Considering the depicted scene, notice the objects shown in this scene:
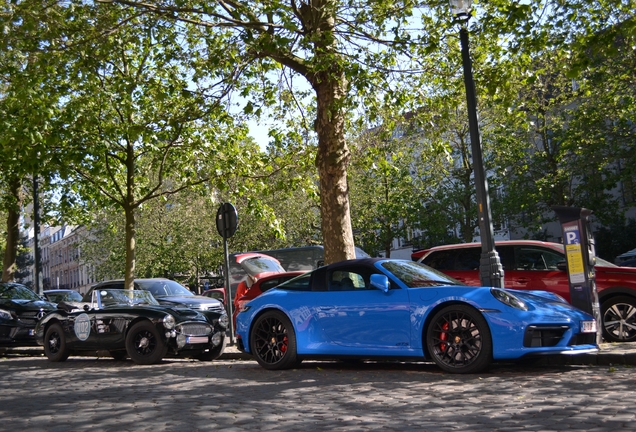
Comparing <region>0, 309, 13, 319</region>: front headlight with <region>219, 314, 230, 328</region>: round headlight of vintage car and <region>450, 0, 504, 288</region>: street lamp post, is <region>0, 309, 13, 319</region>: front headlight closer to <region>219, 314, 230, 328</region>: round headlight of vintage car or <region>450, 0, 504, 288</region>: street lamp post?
<region>219, 314, 230, 328</region>: round headlight of vintage car

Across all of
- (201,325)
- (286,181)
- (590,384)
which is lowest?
(590,384)

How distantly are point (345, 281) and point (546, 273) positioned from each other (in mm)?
5084

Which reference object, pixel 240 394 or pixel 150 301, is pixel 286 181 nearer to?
pixel 150 301

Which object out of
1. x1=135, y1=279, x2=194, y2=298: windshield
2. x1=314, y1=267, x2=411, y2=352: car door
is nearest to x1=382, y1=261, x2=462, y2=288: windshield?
x1=314, y1=267, x2=411, y2=352: car door

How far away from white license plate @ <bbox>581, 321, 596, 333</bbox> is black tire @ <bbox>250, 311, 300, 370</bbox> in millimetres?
3631

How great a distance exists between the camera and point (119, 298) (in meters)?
16.0

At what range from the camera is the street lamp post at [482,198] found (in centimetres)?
1224

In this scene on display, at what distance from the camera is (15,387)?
1013 cm

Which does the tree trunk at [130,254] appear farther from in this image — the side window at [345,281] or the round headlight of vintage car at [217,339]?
the side window at [345,281]

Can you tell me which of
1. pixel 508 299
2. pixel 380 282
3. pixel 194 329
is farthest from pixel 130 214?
pixel 508 299

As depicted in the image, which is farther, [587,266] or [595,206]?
[595,206]

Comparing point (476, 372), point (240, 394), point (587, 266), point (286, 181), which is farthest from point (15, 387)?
point (286, 181)

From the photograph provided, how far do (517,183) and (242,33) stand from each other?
28.7 metres

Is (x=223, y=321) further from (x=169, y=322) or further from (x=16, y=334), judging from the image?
(x=16, y=334)
